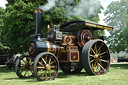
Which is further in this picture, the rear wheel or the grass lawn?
the rear wheel

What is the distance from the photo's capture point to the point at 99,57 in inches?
375

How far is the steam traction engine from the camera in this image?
8.12 metres

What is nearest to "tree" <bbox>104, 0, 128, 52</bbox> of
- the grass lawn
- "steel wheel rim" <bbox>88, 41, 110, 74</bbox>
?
"steel wheel rim" <bbox>88, 41, 110, 74</bbox>

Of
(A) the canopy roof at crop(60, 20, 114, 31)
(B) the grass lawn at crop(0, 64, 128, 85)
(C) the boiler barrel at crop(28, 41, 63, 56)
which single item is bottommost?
(B) the grass lawn at crop(0, 64, 128, 85)

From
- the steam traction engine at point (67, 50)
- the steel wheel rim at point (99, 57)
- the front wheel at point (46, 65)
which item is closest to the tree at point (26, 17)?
the steam traction engine at point (67, 50)

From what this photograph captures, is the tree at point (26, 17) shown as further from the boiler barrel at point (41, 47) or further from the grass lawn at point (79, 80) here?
the grass lawn at point (79, 80)

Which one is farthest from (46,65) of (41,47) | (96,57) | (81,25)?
(81,25)

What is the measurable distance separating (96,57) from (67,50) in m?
1.48

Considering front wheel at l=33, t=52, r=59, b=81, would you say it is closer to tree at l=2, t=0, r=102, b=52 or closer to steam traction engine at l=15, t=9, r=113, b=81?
steam traction engine at l=15, t=9, r=113, b=81

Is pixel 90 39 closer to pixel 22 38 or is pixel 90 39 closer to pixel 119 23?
pixel 22 38

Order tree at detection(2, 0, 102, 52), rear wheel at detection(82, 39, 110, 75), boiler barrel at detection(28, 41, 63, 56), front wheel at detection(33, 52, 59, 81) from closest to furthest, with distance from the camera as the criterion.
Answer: front wheel at detection(33, 52, 59, 81)
boiler barrel at detection(28, 41, 63, 56)
rear wheel at detection(82, 39, 110, 75)
tree at detection(2, 0, 102, 52)

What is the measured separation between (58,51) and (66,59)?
1.72 ft

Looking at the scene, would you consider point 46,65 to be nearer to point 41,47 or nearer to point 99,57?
point 41,47

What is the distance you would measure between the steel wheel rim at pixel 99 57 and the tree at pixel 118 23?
31.4ft
